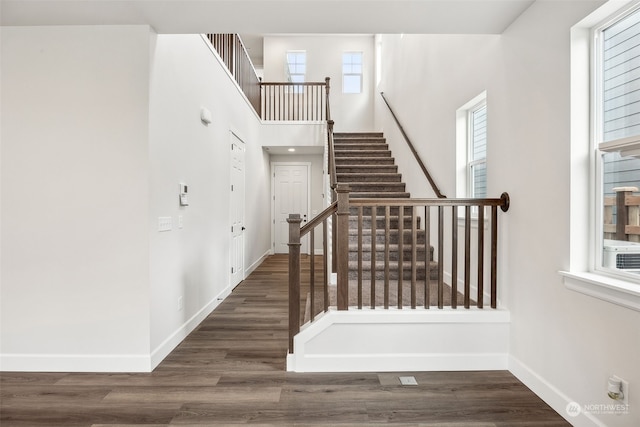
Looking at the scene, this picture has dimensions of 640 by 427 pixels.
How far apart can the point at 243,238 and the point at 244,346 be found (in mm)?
2701

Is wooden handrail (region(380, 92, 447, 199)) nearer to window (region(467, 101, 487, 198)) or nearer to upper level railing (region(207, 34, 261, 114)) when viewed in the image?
window (region(467, 101, 487, 198))

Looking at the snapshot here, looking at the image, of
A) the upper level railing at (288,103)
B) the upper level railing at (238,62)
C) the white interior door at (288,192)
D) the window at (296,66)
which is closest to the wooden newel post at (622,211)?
the upper level railing at (238,62)

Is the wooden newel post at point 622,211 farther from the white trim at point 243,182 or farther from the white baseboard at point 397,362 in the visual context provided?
the white trim at point 243,182

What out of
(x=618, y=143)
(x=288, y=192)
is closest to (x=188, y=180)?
(x=618, y=143)

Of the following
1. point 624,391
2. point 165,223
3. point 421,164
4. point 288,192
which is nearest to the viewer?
point 624,391

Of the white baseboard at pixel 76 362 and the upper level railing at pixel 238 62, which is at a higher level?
the upper level railing at pixel 238 62

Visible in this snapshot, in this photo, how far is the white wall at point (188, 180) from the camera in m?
2.56

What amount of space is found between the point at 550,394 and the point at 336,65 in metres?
7.97

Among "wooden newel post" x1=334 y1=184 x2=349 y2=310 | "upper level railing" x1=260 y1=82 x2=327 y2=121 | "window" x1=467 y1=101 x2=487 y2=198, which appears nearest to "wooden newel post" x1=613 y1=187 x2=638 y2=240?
"window" x1=467 y1=101 x2=487 y2=198

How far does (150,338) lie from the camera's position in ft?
8.02

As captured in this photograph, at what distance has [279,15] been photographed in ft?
7.43

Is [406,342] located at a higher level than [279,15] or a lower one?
lower

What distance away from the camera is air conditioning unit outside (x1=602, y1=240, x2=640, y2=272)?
5.31 ft

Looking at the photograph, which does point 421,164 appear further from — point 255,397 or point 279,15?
point 255,397
